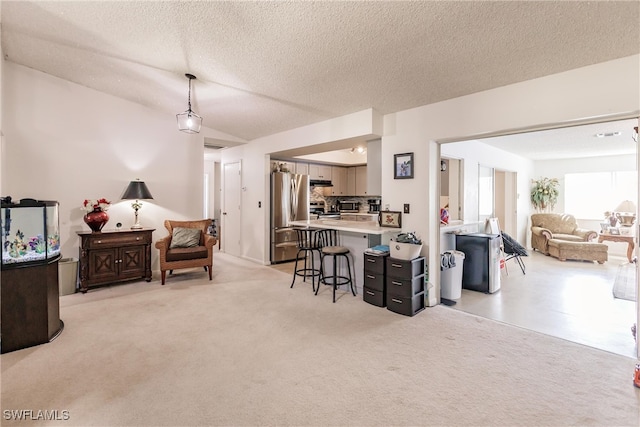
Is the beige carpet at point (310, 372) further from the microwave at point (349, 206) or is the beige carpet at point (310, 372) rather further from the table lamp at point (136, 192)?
the microwave at point (349, 206)

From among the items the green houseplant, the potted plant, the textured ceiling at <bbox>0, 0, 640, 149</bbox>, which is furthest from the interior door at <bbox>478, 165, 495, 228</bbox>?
the textured ceiling at <bbox>0, 0, 640, 149</bbox>

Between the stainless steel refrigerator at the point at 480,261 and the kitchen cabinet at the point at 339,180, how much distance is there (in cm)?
410

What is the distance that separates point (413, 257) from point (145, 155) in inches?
181

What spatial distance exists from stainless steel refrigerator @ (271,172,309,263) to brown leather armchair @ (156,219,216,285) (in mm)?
1411

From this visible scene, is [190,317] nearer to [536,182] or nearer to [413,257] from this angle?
[413,257]

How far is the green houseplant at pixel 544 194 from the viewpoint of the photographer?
24.1ft

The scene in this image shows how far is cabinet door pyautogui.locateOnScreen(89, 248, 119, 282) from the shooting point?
4094 mm

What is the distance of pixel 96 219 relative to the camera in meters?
4.16

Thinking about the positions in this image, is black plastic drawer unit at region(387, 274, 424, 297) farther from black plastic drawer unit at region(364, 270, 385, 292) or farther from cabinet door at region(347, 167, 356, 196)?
cabinet door at region(347, 167, 356, 196)

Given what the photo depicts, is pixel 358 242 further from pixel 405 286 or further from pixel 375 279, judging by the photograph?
pixel 405 286

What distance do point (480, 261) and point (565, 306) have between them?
1.04 metres

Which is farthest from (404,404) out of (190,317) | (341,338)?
(190,317)

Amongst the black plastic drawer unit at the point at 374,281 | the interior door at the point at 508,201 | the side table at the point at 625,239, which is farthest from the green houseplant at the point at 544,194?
the black plastic drawer unit at the point at 374,281

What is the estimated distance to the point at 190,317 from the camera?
3242 mm
